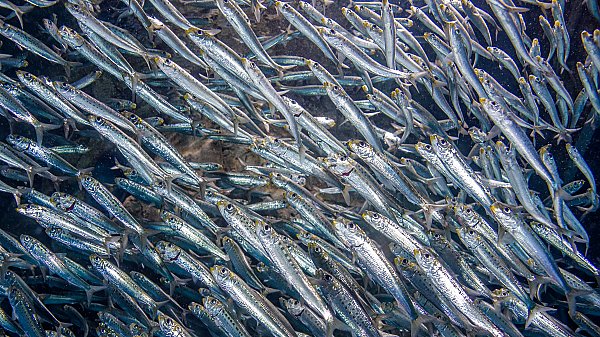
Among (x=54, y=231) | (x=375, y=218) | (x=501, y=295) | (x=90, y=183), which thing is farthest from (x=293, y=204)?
(x=54, y=231)

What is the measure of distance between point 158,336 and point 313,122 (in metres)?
Answer: 2.49

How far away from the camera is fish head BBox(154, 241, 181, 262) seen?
13.3ft

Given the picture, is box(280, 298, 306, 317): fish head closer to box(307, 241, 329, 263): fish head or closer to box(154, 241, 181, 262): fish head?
box(307, 241, 329, 263): fish head

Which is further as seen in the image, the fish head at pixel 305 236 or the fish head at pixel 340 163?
the fish head at pixel 305 236

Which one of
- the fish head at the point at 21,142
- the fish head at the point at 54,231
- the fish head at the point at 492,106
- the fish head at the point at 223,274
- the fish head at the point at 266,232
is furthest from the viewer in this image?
the fish head at the point at 21,142

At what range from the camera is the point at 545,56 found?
626cm

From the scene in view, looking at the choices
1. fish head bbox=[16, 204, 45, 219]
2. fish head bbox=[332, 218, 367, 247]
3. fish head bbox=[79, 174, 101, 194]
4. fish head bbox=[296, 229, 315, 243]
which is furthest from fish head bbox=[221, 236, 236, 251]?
fish head bbox=[16, 204, 45, 219]

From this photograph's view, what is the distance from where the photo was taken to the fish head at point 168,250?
405 centimetres

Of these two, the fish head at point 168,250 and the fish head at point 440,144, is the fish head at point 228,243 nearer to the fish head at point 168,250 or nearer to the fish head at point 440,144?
the fish head at point 168,250

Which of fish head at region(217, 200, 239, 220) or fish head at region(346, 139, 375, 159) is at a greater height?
fish head at region(217, 200, 239, 220)

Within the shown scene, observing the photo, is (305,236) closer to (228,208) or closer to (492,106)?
(228,208)

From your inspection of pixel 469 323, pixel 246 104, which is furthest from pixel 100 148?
pixel 469 323

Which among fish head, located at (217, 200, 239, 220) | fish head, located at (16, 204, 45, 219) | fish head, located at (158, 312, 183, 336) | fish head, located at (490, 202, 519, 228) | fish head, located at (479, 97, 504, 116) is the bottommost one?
fish head, located at (490, 202, 519, 228)

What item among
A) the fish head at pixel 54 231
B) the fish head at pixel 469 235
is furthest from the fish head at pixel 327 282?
the fish head at pixel 54 231
